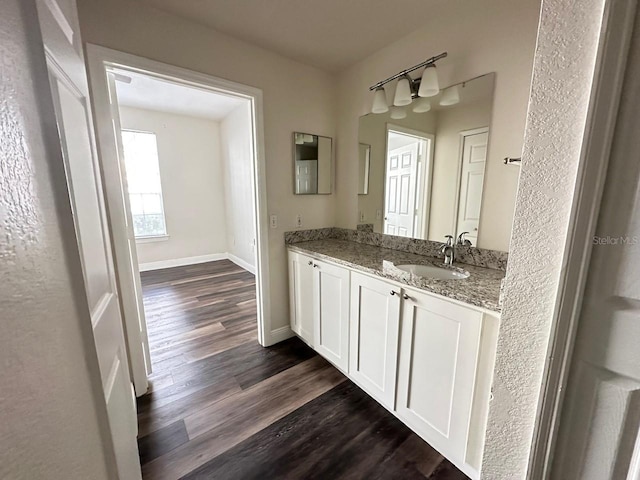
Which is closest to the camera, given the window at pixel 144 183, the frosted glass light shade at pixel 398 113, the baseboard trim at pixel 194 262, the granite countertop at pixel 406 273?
the granite countertop at pixel 406 273

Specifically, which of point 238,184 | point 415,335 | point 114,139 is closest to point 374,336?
point 415,335

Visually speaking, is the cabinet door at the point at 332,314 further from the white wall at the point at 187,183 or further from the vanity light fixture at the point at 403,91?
the white wall at the point at 187,183

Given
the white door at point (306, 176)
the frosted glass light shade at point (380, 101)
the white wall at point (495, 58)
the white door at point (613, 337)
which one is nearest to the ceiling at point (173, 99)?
the white door at point (306, 176)

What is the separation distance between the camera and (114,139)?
58.6 inches

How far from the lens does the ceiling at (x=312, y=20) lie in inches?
57.2

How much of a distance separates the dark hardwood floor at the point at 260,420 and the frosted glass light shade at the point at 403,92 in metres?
2.03

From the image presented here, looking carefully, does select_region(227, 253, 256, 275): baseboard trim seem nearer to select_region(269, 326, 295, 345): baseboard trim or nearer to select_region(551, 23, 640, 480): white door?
select_region(269, 326, 295, 345): baseboard trim

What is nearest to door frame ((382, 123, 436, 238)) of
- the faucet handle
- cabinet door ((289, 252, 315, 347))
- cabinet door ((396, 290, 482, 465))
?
the faucet handle

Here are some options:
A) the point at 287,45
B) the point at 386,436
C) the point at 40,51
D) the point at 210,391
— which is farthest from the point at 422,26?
the point at 210,391

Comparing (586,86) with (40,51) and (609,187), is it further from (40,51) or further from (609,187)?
(40,51)

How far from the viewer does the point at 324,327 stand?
1.95 metres

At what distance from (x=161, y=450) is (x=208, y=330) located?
1.22 meters

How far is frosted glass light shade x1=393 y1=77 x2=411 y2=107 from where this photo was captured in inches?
67.0

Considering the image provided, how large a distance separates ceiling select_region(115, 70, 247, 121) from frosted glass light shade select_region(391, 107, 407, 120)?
1.86 meters
